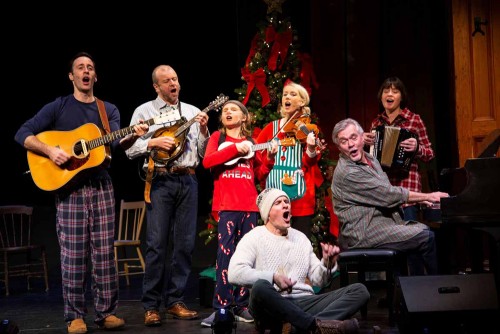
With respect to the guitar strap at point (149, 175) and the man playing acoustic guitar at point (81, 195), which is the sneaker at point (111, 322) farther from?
the guitar strap at point (149, 175)

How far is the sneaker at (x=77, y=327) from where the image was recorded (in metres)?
4.64

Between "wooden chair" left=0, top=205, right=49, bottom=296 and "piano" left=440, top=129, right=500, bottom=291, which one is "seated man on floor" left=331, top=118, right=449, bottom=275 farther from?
"wooden chair" left=0, top=205, right=49, bottom=296

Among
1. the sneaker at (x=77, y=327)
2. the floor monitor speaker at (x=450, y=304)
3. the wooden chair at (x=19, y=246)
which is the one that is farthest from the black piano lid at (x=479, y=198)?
the wooden chair at (x=19, y=246)

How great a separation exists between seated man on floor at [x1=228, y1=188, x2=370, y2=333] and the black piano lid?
0.69 m

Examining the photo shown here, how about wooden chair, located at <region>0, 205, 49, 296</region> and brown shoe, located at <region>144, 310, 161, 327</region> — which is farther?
wooden chair, located at <region>0, 205, 49, 296</region>

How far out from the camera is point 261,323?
4.05 m

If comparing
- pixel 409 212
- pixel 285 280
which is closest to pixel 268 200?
pixel 285 280

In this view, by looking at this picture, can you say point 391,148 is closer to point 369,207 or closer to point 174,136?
point 369,207

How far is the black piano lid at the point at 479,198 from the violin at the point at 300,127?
1197 mm

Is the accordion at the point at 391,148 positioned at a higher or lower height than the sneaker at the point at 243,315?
higher

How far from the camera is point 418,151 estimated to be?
5426 millimetres

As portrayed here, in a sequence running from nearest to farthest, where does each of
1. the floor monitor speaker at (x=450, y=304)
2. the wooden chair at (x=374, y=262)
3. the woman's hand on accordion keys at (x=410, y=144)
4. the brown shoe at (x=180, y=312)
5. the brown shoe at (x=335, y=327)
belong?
the brown shoe at (x=335, y=327)
the floor monitor speaker at (x=450, y=304)
the wooden chair at (x=374, y=262)
the brown shoe at (x=180, y=312)
the woman's hand on accordion keys at (x=410, y=144)

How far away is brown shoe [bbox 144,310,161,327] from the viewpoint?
16.0 feet

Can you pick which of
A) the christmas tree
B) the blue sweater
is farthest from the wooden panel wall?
the blue sweater
